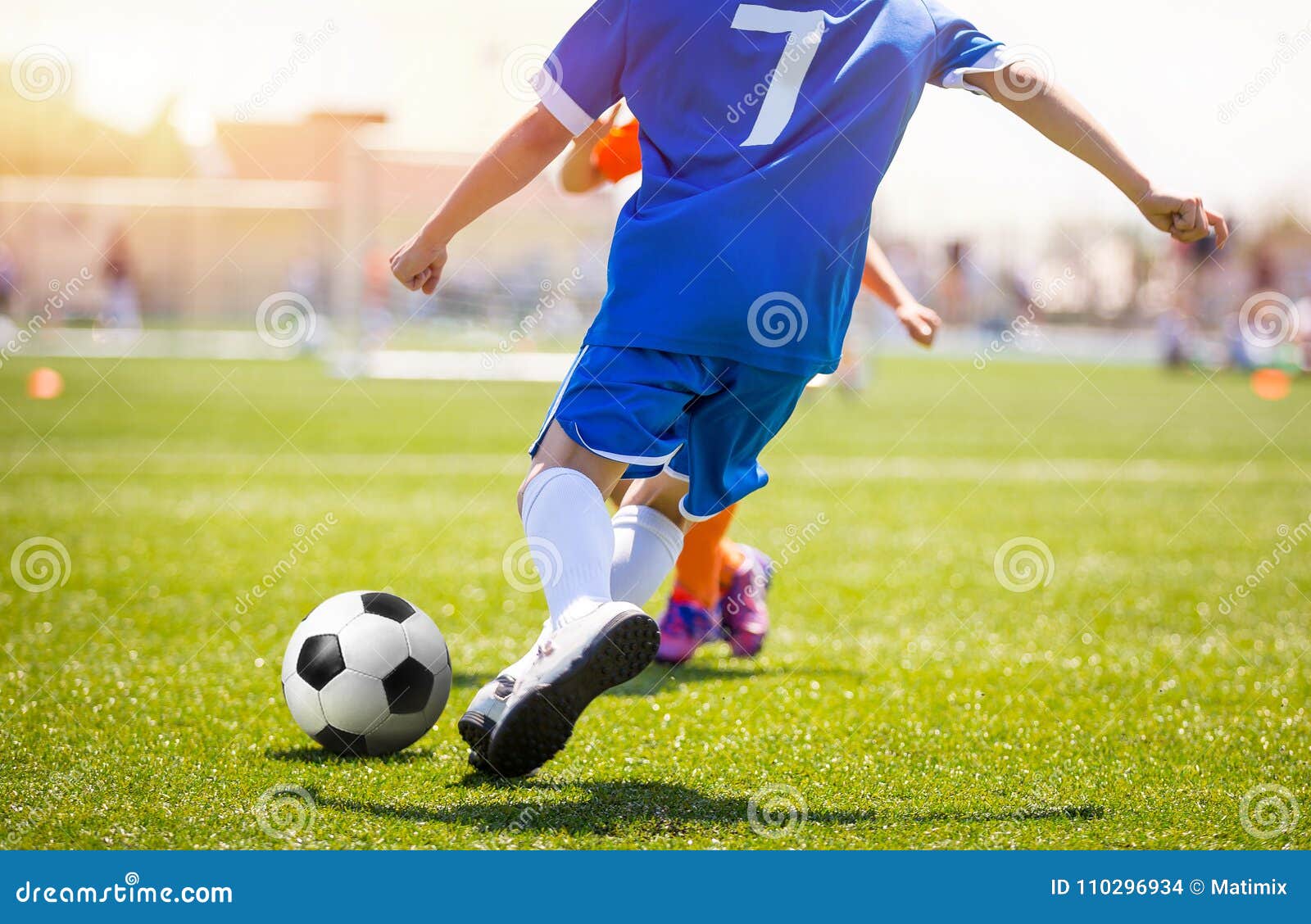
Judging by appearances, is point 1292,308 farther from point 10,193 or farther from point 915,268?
point 10,193

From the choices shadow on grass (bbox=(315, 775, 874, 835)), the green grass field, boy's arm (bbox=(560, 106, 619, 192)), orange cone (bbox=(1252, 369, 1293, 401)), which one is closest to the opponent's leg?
the green grass field

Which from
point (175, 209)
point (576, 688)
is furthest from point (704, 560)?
point (175, 209)

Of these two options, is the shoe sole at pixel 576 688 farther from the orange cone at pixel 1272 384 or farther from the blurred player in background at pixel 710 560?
the orange cone at pixel 1272 384

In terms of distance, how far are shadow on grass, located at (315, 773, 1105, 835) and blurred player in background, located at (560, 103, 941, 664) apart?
759 millimetres

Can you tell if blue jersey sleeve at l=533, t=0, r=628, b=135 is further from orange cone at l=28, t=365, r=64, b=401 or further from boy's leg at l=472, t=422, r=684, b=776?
orange cone at l=28, t=365, r=64, b=401

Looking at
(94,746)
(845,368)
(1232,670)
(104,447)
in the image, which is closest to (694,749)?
(94,746)

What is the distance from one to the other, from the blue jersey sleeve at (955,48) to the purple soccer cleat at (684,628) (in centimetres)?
183

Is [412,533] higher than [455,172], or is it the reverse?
[412,533]

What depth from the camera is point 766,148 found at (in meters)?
2.46

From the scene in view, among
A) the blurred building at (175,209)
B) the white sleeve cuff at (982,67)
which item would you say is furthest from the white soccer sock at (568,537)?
the blurred building at (175,209)

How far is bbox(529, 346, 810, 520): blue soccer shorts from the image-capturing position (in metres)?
2.41

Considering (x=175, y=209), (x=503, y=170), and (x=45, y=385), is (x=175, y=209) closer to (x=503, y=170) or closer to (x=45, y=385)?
(x=45, y=385)
